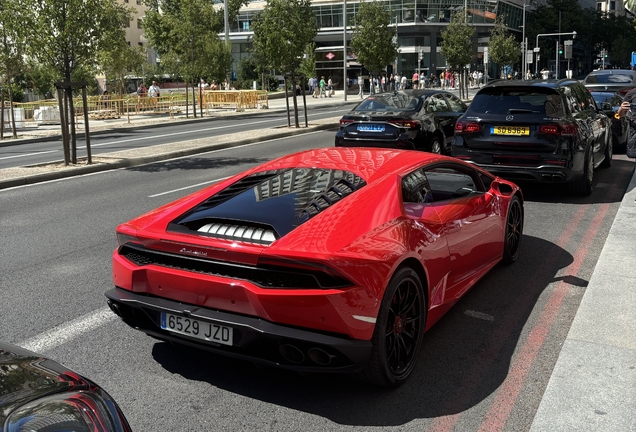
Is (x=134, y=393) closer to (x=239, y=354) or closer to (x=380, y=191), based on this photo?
(x=239, y=354)

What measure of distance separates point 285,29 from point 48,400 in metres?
24.9

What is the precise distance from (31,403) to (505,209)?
4.83 metres

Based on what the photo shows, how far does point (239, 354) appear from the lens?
12.7ft

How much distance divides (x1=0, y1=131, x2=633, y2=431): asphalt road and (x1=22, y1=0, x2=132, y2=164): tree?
307 inches

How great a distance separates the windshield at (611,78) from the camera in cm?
2008

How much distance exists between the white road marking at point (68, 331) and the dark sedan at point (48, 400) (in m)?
2.32

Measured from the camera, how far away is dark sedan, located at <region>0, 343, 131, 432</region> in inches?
84.0

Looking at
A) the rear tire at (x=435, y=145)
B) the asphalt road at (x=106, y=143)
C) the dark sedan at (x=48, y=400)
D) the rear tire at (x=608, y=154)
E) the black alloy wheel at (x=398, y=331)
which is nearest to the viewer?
the dark sedan at (x=48, y=400)

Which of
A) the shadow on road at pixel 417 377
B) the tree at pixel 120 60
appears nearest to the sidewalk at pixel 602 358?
the shadow on road at pixel 417 377

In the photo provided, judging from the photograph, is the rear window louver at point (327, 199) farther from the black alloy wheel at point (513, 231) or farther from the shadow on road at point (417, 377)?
the black alloy wheel at point (513, 231)

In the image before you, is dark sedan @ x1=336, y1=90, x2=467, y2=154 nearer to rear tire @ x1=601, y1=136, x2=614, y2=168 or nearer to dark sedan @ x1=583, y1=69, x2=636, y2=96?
rear tire @ x1=601, y1=136, x2=614, y2=168

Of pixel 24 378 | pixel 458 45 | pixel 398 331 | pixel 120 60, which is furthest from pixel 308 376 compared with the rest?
pixel 458 45

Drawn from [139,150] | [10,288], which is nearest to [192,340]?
[10,288]

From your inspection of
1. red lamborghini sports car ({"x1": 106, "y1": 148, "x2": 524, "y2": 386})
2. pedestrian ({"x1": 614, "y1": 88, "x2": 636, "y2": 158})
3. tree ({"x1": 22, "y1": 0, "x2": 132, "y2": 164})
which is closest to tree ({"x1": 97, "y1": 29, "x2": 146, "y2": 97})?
tree ({"x1": 22, "y1": 0, "x2": 132, "y2": 164})
